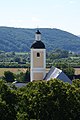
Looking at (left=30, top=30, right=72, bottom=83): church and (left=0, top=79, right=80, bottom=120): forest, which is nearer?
(left=0, top=79, right=80, bottom=120): forest

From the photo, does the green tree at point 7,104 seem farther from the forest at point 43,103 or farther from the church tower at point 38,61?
the church tower at point 38,61

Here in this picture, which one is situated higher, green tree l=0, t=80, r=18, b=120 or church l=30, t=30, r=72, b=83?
church l=30, t=30, r=72, b=83

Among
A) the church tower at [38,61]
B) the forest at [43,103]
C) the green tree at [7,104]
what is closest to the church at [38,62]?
the church tower at [38,61]

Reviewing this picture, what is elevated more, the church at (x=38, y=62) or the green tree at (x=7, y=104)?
the church at (x=38, y=62)

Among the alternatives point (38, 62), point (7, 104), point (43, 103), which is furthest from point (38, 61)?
Answer: point (43, 103)

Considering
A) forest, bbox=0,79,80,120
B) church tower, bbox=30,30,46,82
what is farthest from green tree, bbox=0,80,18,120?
church tower, bbox=30,30,46,82

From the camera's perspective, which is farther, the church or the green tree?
the church

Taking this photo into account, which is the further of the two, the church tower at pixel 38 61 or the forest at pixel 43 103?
the church tower at pixel 38 61

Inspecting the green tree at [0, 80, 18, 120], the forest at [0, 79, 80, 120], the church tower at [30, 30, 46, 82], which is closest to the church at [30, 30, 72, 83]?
the church tower at [30, 30, 46, 82]

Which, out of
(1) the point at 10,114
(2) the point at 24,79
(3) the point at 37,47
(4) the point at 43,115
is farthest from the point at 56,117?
(2) the point at 24,79

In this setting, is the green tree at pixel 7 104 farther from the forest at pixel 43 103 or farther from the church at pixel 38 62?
the church at pixel 38 62

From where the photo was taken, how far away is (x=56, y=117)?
28.6 meters

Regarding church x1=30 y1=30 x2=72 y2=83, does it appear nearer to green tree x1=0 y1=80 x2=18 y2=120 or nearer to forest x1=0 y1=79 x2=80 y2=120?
green tree x1=0 y1=80 x2=18 y2=120

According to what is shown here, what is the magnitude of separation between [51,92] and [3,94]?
11.1 ft
